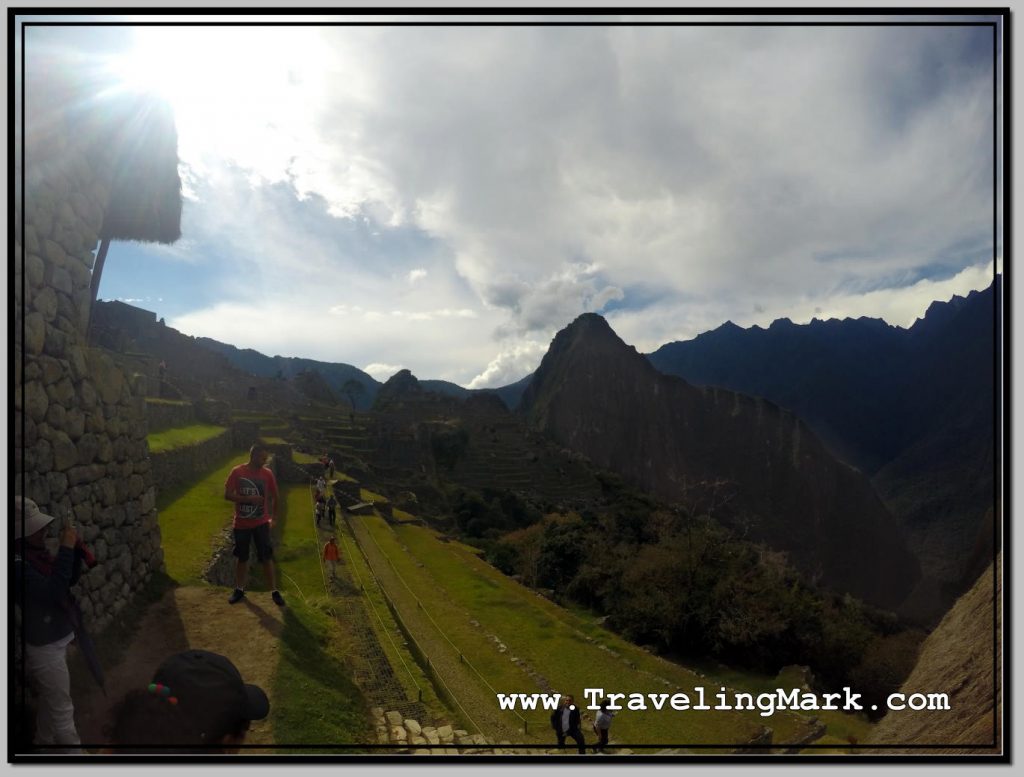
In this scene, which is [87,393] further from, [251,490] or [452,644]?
[452,644]

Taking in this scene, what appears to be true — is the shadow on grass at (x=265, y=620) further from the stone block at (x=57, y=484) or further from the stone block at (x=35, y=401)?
the stone block at (x=35, y=401)

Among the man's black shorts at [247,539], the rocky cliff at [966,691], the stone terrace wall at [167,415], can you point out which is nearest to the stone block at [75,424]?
the man's black shorts at [247,539]

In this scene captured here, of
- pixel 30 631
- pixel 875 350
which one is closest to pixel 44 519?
pixel 30 631

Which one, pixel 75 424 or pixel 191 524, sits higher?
pixel 75 424

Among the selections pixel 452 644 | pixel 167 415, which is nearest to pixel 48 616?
pixel 452 644

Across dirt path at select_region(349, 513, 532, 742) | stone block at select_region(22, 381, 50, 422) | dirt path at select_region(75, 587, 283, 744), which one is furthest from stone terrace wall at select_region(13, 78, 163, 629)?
dirt path at select_region(349, 513, 532, 742)

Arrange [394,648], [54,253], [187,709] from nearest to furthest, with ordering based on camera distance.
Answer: [187,709], [54,253], [394,648]

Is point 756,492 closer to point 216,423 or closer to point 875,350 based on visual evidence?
point 875,350
